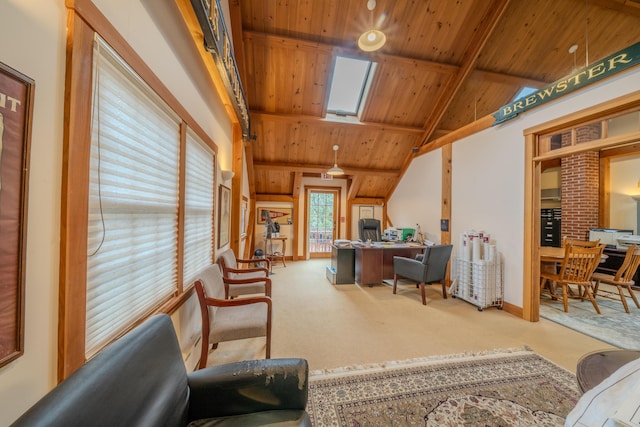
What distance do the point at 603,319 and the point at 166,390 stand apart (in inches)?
181

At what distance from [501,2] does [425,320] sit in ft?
14.1

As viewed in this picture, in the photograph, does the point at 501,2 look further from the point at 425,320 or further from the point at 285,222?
the point at 285,222

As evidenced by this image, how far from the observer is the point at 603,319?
9.57ft

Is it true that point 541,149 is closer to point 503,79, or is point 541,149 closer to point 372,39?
point 503,79

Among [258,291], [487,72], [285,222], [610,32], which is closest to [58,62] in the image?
[258,291]

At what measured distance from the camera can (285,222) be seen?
263 inches

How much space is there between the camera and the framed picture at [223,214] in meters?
3.06

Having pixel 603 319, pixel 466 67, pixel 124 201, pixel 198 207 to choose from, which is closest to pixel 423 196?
pixel 466 67

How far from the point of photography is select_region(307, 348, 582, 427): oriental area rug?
1.51 meters

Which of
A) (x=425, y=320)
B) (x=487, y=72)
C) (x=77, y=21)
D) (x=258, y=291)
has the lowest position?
(x=425, y=320)

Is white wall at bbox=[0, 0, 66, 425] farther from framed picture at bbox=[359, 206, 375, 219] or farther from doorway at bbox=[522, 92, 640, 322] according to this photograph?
framed picture at bbox=[359, 206, 375, 219]

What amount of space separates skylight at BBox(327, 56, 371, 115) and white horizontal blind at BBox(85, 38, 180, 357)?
3484mm

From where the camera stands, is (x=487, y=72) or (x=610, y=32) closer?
(x=610, y=32)

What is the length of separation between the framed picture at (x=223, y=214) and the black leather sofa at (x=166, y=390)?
82.4 inches
